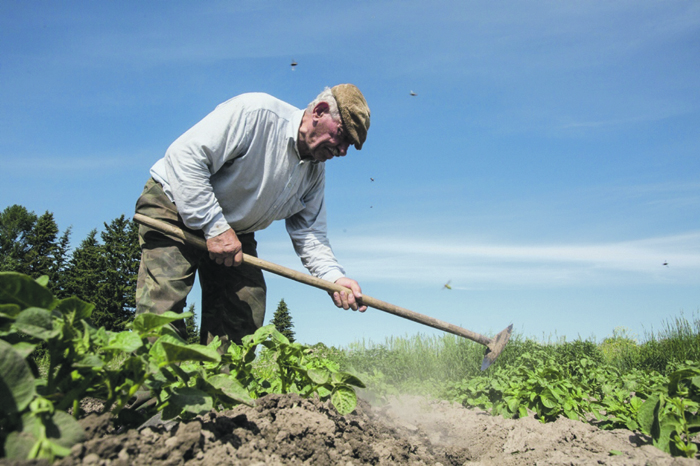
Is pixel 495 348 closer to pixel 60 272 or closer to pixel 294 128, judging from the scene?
pixel 294 128

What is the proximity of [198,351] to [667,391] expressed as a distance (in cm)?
230

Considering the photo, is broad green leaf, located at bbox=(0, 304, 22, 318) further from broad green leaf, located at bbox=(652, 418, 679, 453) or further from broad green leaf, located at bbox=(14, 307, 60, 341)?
broad green leaf, located at bbox=(652, 418, 679, 453)

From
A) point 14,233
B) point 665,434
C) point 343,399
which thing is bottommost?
point 665,434

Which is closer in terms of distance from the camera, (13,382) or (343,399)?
(13,382)

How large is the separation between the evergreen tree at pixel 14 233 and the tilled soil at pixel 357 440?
21.2 meters

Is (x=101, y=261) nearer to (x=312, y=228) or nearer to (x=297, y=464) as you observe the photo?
(x=312, y=228)

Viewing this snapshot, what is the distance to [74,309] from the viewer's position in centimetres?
150

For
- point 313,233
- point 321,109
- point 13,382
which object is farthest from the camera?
point 313,233

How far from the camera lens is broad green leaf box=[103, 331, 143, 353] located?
1.40 m

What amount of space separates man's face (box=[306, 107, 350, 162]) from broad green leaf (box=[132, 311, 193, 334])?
222cm

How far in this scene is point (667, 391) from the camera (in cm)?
246

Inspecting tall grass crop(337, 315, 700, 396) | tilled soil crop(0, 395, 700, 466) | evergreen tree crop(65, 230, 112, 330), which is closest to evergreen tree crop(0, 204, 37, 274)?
evergreen tree crop(65, 230, 112, 330)

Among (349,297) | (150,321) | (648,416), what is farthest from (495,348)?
(150,321)

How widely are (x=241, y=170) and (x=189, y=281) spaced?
0.85 m
